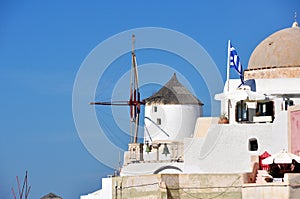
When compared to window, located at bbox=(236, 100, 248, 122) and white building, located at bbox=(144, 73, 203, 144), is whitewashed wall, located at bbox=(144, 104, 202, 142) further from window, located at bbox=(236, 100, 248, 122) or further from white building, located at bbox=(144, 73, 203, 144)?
window, located at bbox=(236, 100, 248, 122)

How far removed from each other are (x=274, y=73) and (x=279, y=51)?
0.97m

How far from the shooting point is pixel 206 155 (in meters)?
33.0

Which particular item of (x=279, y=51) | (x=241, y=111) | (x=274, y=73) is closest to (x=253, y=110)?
(x=241, y=111)

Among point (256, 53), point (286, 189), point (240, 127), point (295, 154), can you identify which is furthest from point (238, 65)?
point (286, 189)

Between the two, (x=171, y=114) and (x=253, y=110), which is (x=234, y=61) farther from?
(x=171, y=114)

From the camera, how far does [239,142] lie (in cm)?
3259

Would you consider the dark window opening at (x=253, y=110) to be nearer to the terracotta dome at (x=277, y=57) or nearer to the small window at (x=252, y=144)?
the terracotta dome at (x=277, y=57)

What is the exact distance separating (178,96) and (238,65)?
6.86 meters

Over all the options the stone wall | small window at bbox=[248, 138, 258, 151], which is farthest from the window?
small window at bbox=[248, 138, 258, 151]

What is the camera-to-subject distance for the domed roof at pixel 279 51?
112ft

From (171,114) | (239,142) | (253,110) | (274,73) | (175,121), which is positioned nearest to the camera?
(239,142)

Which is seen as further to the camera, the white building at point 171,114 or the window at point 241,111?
the white building at point 171,114

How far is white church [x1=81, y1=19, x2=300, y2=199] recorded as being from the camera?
2983 cm

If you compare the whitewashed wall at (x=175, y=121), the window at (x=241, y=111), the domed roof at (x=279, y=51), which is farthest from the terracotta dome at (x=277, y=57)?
the whitewashed wall at (x=175, y=121)
